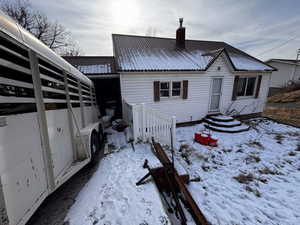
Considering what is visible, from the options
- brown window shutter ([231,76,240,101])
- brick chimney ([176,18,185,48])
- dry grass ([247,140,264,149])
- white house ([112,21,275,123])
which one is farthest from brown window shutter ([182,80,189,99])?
brick chimney ([176,18,185,48])

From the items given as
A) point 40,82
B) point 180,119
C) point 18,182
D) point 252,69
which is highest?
point 252,69

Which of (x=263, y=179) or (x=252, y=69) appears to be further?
(x=252, y=69)

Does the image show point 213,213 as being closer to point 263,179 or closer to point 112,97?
point 263,179

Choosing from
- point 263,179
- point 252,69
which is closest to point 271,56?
point 252,69

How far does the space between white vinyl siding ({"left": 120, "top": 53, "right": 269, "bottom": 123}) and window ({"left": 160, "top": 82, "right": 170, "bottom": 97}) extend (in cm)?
26

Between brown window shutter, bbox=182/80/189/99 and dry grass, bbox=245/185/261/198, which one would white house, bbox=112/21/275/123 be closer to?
brown window shutter, bbox=182/80/189/99

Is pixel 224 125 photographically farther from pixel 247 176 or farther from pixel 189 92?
pixel 247 176

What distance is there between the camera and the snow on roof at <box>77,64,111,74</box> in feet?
22.8

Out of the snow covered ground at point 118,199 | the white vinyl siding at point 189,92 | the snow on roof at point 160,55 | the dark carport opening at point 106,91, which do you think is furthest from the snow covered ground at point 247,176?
the dark carport opening at point 106,91

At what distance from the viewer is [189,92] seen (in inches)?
284

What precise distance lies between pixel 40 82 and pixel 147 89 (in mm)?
5076

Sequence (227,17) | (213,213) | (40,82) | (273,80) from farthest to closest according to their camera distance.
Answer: (273,80), (227,17), (213,213), (40,82)

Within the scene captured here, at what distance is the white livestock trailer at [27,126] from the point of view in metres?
1.15

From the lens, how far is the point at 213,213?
2502 mm
